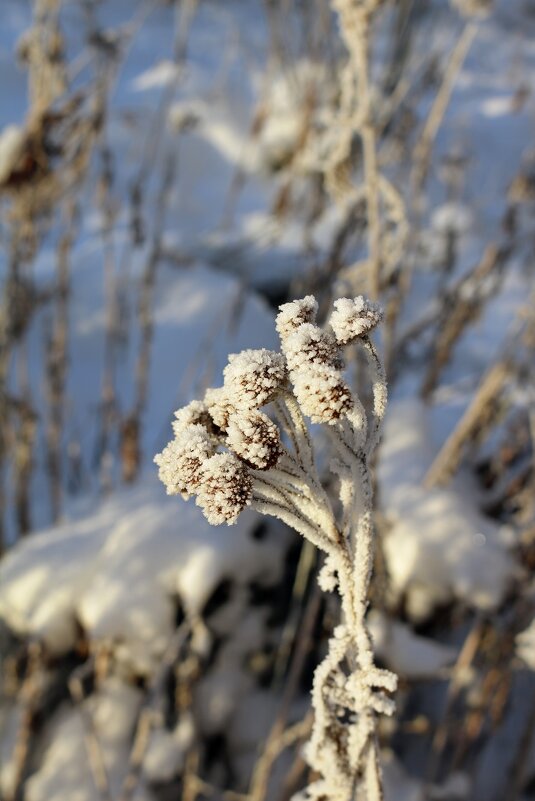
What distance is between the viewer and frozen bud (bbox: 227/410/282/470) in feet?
1.07

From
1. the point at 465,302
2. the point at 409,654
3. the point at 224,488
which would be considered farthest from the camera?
the point at 465,302

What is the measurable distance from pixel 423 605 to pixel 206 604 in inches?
14.3

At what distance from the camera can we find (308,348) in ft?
1.07

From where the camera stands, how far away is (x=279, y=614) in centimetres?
121

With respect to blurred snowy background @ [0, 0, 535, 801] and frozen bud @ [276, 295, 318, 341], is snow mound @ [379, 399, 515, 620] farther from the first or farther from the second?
frozen bud @ [276, 295, 318, 341]

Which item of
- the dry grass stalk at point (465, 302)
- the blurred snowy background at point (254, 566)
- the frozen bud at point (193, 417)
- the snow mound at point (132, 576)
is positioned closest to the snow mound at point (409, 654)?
the blurred snowy background at point (254, 566)

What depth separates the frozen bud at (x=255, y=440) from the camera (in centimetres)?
33

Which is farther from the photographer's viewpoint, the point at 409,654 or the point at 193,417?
the point at 409,654

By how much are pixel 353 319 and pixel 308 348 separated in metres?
0.03

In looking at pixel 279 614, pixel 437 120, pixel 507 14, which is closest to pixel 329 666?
pixel 279 614

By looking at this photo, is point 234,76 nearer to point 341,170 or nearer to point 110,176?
point 110,176

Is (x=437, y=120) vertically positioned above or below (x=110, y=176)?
below

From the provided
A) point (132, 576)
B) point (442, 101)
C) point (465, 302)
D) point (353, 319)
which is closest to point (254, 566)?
point (132, 576)

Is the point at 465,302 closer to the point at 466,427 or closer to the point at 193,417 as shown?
the point at 466,427
